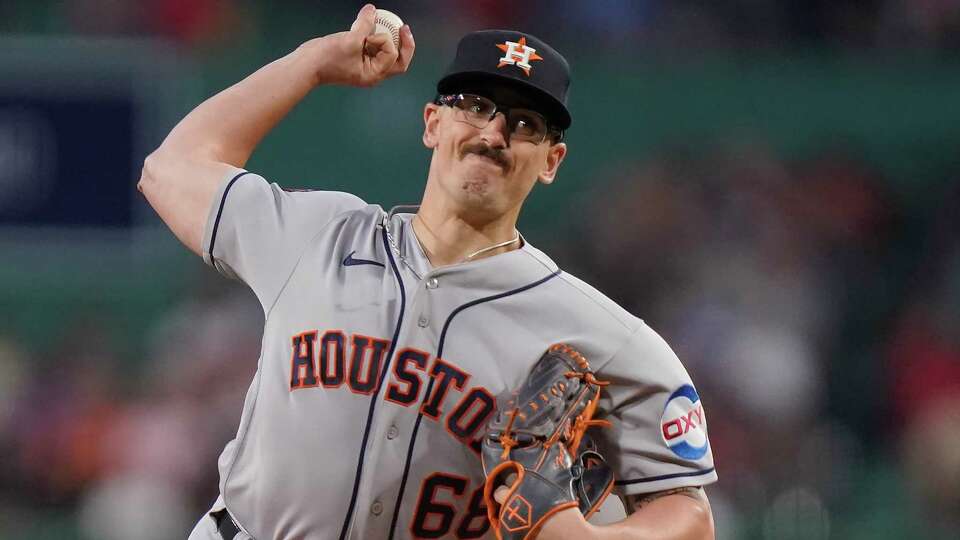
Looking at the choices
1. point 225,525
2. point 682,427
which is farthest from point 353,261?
point 682,427

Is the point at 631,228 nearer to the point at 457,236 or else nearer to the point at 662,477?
the point at 457,236

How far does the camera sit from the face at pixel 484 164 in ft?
7.31

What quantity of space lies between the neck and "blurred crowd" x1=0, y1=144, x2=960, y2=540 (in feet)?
8.73

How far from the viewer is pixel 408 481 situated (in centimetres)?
212

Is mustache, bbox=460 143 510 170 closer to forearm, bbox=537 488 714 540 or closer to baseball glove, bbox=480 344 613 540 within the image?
baseball glove, bbox=480 344 613 540

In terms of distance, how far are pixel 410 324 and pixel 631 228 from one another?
3.44m

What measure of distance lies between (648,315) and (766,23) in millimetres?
1937

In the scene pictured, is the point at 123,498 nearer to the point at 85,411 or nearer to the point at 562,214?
the point at 85,411

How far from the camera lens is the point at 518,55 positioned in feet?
7.36

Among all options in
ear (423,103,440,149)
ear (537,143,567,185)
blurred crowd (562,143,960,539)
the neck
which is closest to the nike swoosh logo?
the neck

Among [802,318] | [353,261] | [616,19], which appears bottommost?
[802,318]

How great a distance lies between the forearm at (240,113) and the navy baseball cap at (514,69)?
29 cm

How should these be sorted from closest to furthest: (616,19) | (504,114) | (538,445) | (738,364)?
(538,445) < (504,114) < (738,364) < (616,19)

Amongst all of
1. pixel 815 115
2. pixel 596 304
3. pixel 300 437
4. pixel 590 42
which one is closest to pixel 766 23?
pixel 815 115
